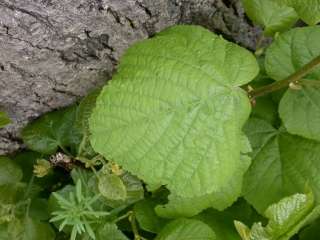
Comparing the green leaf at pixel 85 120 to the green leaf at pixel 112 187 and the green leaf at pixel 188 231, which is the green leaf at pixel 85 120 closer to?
the green leaf at pixel 112 187

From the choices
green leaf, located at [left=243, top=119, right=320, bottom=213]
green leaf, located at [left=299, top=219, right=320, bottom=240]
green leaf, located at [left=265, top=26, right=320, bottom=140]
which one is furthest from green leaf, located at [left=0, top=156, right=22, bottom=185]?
green leaf, located at [left=299, top=219, right=320, bottom=240]

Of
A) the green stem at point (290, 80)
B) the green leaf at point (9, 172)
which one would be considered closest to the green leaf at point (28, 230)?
the green leaf at point (9, 172)

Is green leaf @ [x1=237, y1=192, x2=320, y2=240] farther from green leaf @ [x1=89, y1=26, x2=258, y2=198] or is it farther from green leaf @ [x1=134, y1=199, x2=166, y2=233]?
green leaf @ [x1=134, y1=199, x2=166, y2=233]

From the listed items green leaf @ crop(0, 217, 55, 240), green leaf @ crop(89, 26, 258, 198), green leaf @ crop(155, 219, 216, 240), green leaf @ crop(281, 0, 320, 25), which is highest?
green leaf @ crop(281, 0, 320, 25)

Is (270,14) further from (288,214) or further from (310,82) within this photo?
(288,214)

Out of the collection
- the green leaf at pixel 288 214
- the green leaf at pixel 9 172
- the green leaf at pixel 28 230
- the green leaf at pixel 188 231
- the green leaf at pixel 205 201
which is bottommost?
the green leaf at pixel 28 230

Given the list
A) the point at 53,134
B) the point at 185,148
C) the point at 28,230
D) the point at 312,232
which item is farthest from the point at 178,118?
Answer: the point at 312,232
